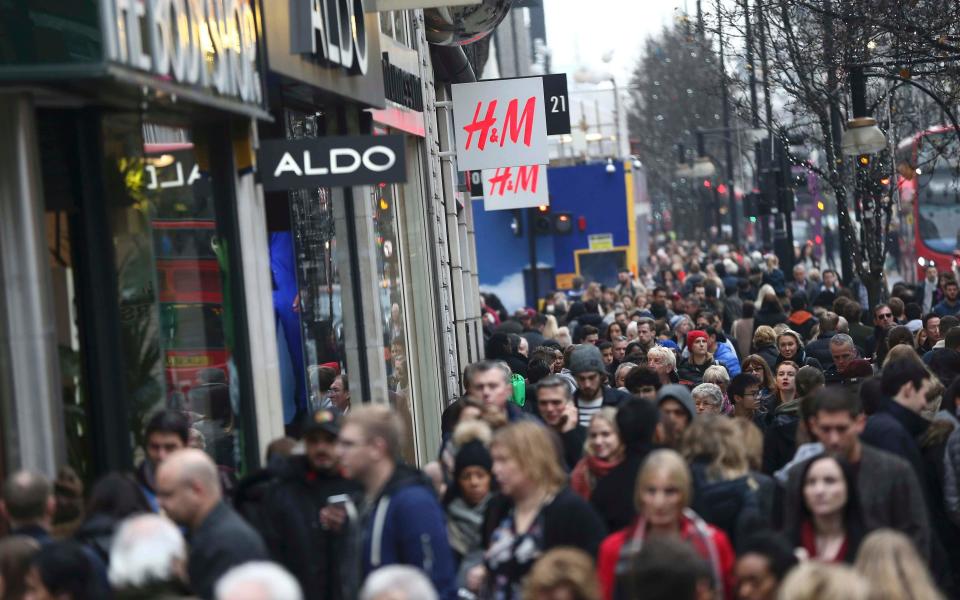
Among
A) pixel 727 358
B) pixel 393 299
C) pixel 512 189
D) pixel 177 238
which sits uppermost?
pixel 512 189

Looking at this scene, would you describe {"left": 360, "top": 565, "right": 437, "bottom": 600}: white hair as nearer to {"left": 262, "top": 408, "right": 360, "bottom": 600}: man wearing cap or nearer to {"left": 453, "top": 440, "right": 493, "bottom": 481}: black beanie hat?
{"left": 262, "top": 408, "right": 360, "bottom": 600}: man wearing cap

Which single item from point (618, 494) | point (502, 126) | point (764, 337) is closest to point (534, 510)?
point (618, 494)

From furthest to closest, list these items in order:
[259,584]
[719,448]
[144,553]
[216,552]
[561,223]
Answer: [561,223]
[719,448]
[216,552]
[144,553]
[259,584]

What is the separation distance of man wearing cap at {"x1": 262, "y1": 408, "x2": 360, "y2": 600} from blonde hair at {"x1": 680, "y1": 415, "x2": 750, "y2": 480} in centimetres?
161

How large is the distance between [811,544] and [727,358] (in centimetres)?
965

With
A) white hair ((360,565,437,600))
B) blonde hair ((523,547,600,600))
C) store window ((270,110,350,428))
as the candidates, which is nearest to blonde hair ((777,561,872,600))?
blonde hair ((523,547,600,600))

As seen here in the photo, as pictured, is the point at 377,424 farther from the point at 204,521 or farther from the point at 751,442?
the point at 751,442

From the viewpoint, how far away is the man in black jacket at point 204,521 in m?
6.46

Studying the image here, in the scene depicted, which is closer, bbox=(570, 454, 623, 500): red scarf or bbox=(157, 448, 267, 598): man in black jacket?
bbox=(157, 448, 267, 598): man in black jacket

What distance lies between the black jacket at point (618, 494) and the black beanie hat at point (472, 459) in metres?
0.53

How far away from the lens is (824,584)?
5.28 metres

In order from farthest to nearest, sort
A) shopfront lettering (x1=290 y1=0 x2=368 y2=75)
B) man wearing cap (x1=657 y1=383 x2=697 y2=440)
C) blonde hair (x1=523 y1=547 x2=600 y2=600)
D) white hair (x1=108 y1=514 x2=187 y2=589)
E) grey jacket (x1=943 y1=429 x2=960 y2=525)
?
1. shopfront lettering (x1=290 y1=0 x2=368 y2=75)
2. man wearing cap (x1=657 y1=383 x2=697 y2=440)
3. grey jacket (x1=943 y1=429 x2=960 y2=525)
4. white hair (x1=108 y1=514 x2=187 y2=589)
5. blonde hair (x1=523 y1=547 x2=600 y2=600)

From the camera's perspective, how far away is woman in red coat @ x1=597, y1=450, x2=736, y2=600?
665cm

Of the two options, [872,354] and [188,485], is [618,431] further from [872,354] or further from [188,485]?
[872,354]
